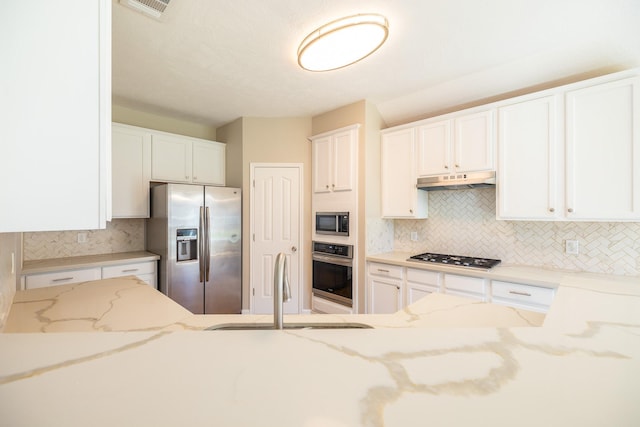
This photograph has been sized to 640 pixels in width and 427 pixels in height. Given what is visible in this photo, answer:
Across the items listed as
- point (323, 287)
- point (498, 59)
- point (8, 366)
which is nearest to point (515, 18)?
point (498, 59)

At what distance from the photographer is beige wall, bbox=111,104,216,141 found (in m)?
3.18

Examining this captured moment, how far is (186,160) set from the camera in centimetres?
346

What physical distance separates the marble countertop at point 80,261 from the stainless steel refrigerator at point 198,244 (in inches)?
7.7

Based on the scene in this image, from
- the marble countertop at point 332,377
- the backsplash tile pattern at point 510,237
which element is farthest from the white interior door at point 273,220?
the marble countertop at point 332,377

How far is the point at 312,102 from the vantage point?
3.08m

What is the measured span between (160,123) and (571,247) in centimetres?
463

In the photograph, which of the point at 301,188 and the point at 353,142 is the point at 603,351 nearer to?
the point at 353,142

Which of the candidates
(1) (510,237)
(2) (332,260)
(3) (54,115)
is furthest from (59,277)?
(1) (510,237)

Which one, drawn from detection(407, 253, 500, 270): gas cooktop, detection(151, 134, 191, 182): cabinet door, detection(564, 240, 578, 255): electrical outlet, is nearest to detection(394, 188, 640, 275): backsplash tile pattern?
detection(564, 240, 578, 255): electrical outlet

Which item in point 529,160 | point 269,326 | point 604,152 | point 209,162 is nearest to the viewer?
point 269,326

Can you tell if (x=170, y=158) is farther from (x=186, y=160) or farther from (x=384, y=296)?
(x=384, y=296)

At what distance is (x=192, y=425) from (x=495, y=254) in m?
2.97

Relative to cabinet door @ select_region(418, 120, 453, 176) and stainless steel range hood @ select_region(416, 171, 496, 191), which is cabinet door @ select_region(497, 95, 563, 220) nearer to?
stainless steel range hood @ select_region(416, 171, 496, 191)

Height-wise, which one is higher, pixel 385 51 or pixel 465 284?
pixel 385 51
